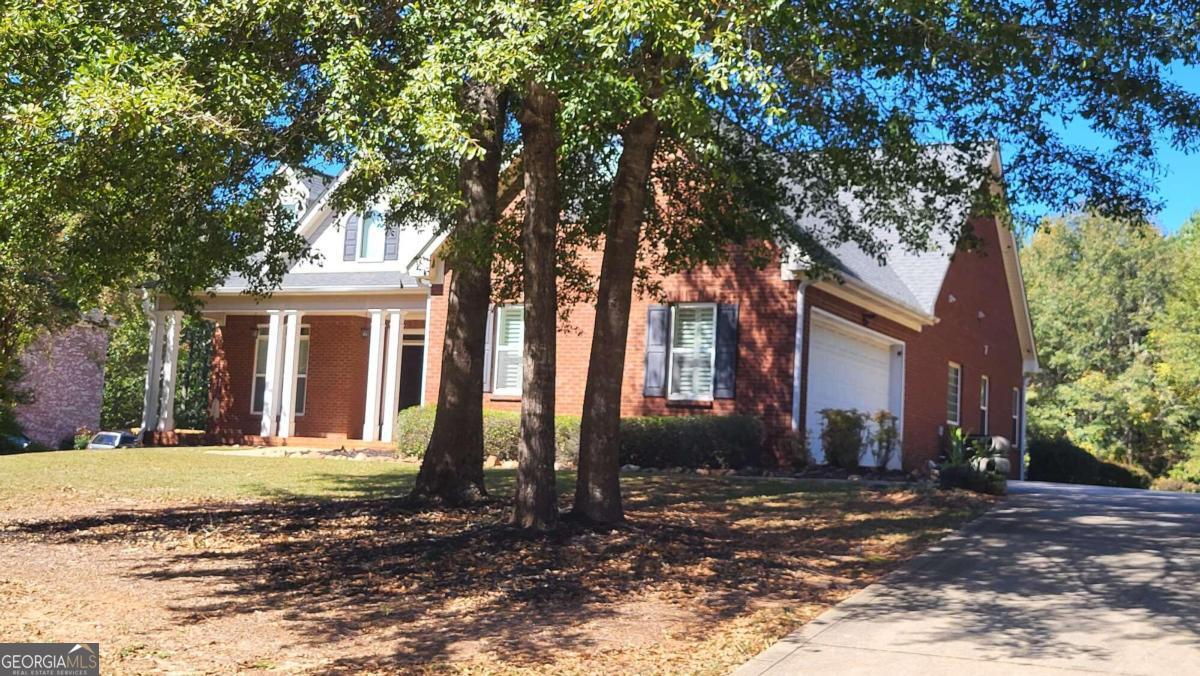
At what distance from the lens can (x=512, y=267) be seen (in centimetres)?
1491

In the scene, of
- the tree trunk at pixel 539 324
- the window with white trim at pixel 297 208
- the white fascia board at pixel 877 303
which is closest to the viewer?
the tree trunk at pixel 539 324

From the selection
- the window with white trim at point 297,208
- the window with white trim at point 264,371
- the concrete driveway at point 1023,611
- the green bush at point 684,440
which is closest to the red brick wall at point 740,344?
the green bush at point 684,440

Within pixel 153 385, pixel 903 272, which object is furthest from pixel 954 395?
pixel 153 385

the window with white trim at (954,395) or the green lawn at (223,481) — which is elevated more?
the window with white trim at (954,395)

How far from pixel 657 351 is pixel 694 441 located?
2.31 m

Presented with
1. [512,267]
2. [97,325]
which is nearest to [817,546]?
[512,267]

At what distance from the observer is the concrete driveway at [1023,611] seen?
6270 millimetres

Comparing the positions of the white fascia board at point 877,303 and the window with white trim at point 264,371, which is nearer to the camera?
the white fascia board at point 877,303

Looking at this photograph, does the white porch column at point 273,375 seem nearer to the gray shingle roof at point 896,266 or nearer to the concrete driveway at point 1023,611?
the gray shingle roof at point 896,266

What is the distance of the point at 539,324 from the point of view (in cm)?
988

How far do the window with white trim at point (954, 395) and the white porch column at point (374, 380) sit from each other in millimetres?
12436

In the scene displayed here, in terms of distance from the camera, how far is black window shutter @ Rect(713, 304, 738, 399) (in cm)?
1847

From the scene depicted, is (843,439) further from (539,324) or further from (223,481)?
(223,481)

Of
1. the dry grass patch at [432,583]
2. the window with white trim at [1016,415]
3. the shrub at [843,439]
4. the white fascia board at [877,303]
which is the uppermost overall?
the white fascia board at [877,303]
